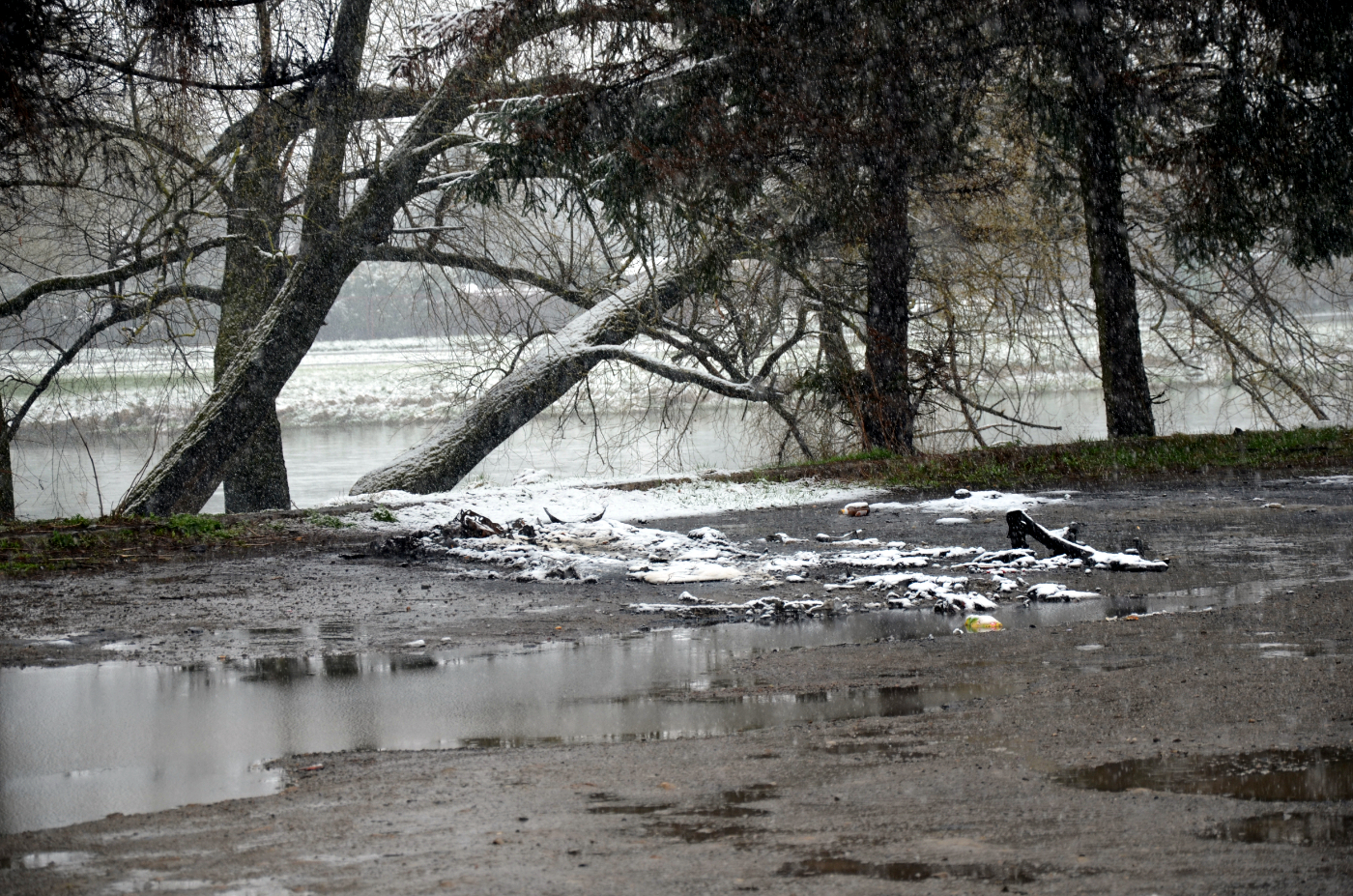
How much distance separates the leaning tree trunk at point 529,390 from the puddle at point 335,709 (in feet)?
35.2

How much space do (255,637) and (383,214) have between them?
10.8 meters

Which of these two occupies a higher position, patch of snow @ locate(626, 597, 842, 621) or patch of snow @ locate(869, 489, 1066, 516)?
patch of snow @ locate(869, 489, 1066, 516)

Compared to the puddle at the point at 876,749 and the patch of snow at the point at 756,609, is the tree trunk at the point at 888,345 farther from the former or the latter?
the puddle at the point at 876,749

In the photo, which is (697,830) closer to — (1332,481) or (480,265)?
(1332,481)

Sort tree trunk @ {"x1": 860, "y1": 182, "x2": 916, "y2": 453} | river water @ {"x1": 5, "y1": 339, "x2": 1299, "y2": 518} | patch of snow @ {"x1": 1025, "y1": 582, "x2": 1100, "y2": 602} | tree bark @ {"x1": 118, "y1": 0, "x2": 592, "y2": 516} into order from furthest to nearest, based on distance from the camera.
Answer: river water @ {"x1": 5, "y1": 339, "x2": 1299, "y2": 518} → tree trunk @ {"x1": 860, "y1": 182, "x2": 916, "y2": 453} → tree bark @ {"x1": 118, "y1": 0, "x2": 592, "y2": 516} → patch of snow @ {"x1": 1025, "y1": 582, "x2": 1100, "y2": 602}

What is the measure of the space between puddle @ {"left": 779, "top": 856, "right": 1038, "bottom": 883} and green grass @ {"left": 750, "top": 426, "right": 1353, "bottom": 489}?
9.23 metres

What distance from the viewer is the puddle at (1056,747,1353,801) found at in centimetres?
365

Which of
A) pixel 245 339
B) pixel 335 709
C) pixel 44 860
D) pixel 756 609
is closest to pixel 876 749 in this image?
pixel 335 709

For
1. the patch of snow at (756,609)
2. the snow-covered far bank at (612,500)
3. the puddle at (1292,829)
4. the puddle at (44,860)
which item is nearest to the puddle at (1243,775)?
the puddle at (1292,829)

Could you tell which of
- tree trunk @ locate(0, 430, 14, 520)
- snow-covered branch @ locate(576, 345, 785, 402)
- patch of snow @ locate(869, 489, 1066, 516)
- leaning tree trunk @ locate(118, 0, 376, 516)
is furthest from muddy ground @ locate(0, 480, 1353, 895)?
snow-covered branch @ locate(576, 345, 785, 402)

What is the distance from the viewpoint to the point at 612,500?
11000 millimetres

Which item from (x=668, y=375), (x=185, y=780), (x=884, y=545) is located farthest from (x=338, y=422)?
(x=185, y=780)

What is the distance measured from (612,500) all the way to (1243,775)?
24.9 ft

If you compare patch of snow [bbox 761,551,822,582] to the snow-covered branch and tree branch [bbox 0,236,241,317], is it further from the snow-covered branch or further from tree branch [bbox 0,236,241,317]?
tree branch [bbox 0,236,241,317]
